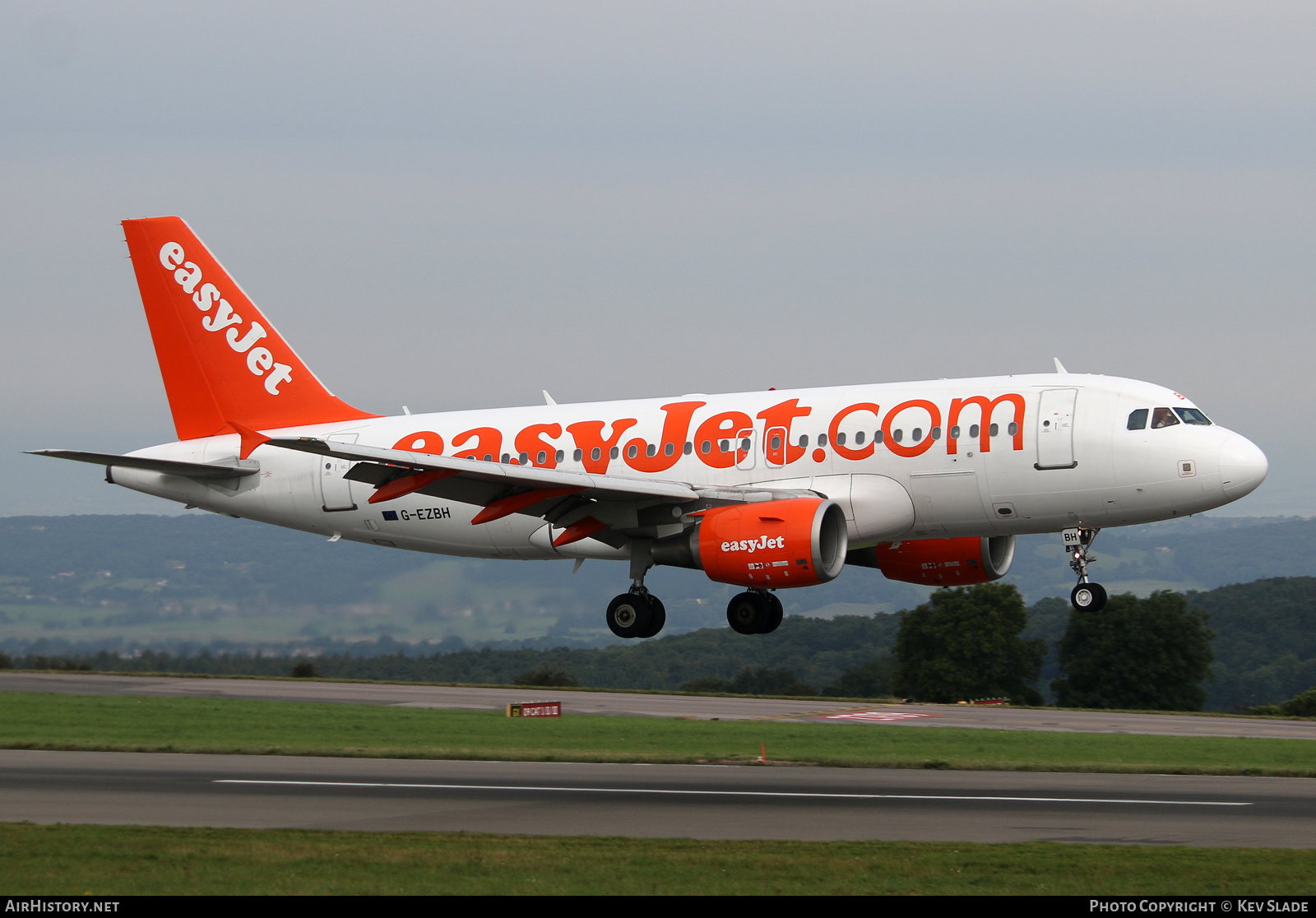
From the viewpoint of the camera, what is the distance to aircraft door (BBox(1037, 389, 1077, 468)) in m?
32.1

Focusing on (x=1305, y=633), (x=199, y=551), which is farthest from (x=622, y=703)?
(x=1305, y=633)

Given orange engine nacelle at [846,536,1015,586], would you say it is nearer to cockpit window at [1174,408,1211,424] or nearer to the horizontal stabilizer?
cockpit window at [1174,408,1211,424]

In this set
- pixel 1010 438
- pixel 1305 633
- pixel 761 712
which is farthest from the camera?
pixel 1305 633

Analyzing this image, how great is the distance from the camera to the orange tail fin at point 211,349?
1638 inches

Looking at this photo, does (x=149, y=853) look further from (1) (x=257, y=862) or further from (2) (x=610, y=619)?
(2) (x=610, y=619)

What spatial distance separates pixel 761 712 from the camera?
5950 centimetres

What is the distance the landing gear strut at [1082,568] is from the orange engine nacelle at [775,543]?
5.19 meters

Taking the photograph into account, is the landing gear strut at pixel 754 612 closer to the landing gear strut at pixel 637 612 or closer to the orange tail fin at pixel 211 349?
the landing gear strut at pixel 637 612

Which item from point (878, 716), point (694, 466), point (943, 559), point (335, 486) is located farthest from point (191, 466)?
point (878, 716)

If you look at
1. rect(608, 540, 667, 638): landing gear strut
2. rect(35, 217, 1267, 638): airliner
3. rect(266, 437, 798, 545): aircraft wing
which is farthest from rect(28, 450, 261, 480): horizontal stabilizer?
rect(608, 540, 667, 638): landing gear strut

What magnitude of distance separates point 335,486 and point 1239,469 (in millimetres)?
22118

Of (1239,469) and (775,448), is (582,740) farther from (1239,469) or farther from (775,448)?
(1239,469)
